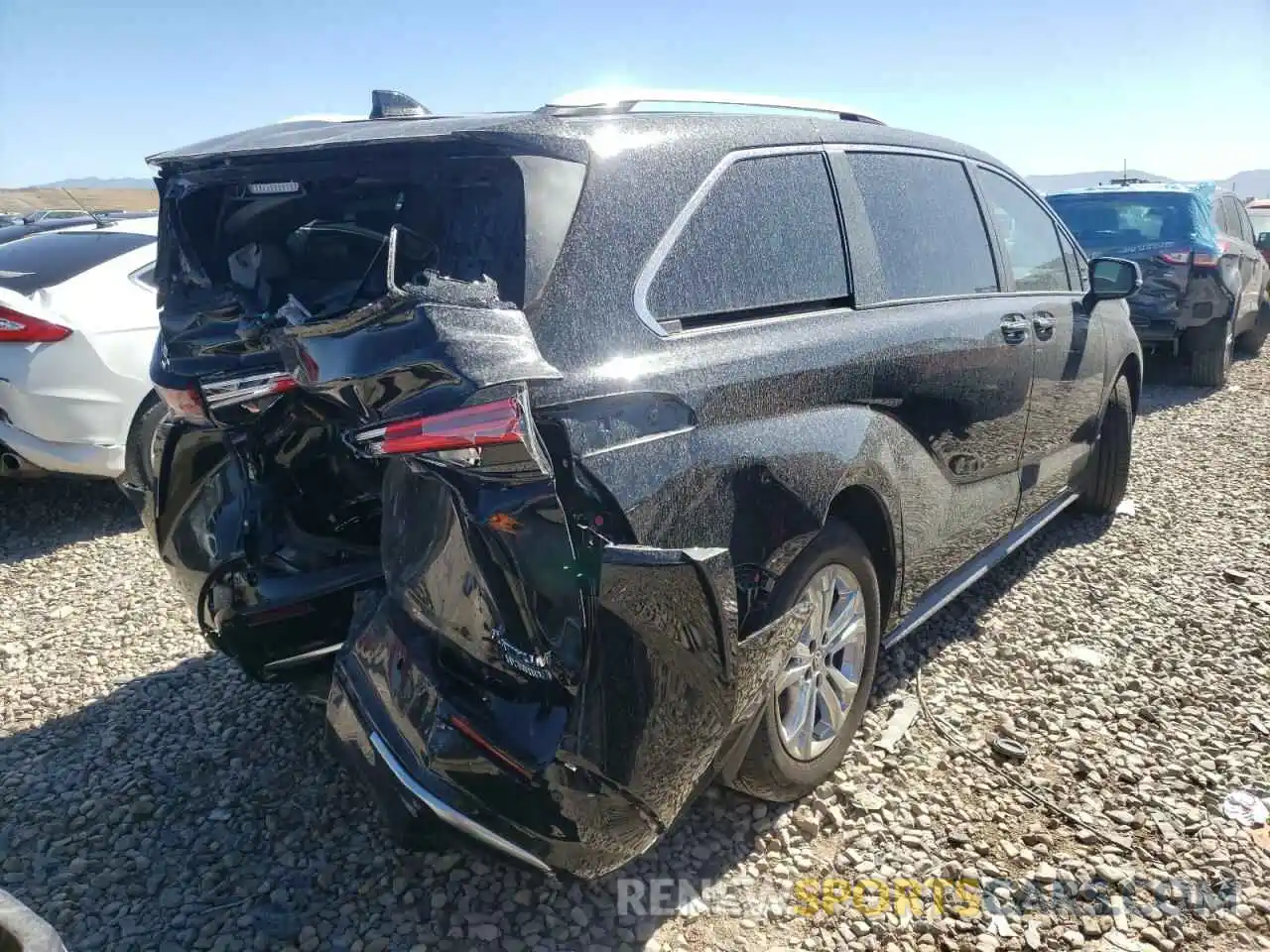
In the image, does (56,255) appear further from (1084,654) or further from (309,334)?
(1084,654)

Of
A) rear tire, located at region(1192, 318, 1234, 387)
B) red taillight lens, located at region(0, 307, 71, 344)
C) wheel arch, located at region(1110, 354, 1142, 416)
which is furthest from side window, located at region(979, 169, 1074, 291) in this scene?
rear tire, located at region(1192, 318, 1234, 387)

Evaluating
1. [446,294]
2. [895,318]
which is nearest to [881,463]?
[895,318]

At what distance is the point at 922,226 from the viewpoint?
3.35 meters

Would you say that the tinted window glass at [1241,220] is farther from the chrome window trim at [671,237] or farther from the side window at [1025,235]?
the chrome window trim at [671,237]

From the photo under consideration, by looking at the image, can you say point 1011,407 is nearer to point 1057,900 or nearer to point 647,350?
point 1057,900

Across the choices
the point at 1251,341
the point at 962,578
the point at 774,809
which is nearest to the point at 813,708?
the point at 774,809

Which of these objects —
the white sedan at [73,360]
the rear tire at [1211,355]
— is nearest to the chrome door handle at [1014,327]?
the white sedan at [73,360]

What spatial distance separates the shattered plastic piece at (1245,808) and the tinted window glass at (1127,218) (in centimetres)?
681

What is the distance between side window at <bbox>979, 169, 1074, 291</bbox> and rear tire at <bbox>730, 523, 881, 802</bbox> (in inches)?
72.3

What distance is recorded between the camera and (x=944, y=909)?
2.44 meters

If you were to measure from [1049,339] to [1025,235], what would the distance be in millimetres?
533

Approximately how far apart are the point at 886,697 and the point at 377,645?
6.47 ft

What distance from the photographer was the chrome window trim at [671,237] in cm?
219

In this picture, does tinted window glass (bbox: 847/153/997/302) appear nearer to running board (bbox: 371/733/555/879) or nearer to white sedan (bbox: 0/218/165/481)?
running board (bbox: 371/733/555/879)
